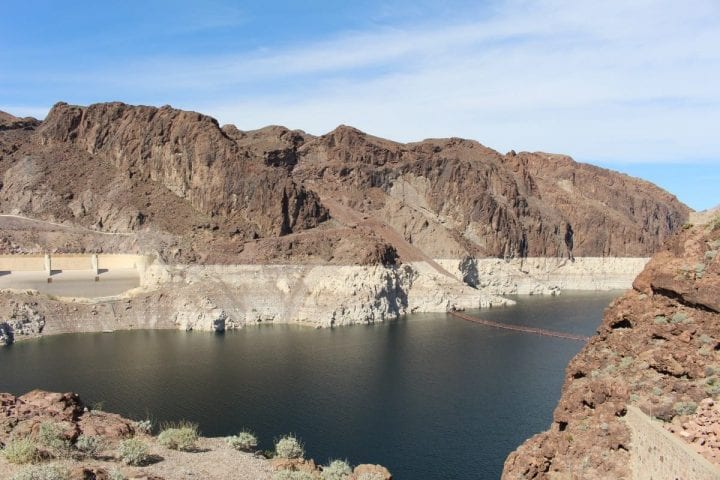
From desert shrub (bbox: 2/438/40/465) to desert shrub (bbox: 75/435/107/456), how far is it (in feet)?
6.05

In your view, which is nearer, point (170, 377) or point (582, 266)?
point (170, 377)

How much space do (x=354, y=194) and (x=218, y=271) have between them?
4921 cm

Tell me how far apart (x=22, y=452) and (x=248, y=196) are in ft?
248

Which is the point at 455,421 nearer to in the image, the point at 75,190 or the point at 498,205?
the point at 75,190

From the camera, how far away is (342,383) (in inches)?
1893

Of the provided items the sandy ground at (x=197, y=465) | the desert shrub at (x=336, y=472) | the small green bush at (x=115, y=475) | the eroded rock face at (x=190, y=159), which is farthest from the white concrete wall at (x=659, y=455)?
the eroded rock face at (x=190, y=159)

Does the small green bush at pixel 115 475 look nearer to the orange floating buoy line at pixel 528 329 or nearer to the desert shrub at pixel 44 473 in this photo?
the desert shrub at pixel 44 473

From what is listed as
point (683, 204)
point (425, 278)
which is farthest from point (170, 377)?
point (683, 204)

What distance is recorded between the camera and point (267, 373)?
50.9 meters

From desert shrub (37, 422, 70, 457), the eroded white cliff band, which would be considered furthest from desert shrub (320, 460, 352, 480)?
the eroded white cliff band

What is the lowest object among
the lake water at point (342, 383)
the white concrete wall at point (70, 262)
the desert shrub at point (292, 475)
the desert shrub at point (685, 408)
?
the lake water at point (342, 383)

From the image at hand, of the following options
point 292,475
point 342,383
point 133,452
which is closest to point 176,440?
point 133,452

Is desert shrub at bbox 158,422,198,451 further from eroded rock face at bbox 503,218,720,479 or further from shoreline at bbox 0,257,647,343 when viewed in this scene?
shoreline at bbox 0,257,647,343

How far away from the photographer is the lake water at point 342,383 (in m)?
35.4
